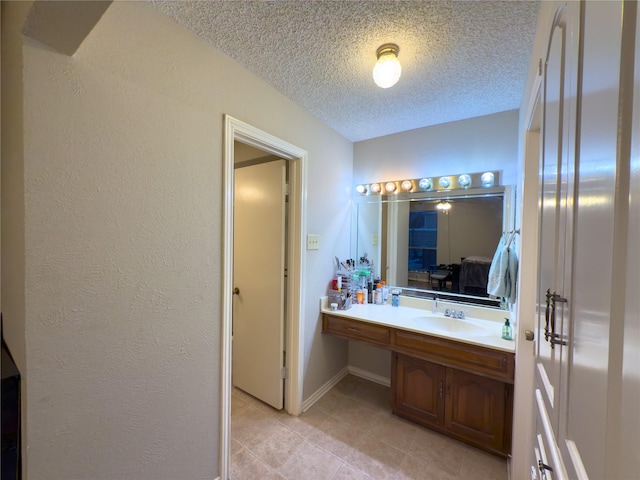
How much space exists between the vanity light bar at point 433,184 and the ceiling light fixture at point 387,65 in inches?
44.5

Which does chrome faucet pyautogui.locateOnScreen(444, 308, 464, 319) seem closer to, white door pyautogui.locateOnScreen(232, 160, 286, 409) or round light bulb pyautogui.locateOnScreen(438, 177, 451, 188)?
round light bulb pyautogui.locateOnScreen(438, 177, 451, 188)

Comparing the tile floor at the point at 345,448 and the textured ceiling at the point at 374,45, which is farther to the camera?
the tile floor at the point at 345,448

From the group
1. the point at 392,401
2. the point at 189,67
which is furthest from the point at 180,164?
the point at 392,401

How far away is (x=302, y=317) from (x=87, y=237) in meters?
1.41

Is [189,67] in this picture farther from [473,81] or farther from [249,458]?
[249,458]

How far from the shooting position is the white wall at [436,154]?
6.44 ft

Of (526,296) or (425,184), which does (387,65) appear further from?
(526,296)

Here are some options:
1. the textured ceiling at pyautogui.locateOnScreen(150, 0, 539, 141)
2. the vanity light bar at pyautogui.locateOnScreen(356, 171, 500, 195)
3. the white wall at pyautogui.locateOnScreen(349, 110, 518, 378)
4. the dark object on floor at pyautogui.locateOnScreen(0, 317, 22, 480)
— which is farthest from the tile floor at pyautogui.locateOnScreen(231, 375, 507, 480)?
the textured ceiling at pyautogui.locateOnScreen(150, 0, 539, 141)

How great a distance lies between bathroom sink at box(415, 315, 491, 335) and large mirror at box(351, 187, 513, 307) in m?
0.21

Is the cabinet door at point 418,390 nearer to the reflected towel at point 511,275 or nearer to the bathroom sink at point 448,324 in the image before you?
the bathroom sink at point 448,324

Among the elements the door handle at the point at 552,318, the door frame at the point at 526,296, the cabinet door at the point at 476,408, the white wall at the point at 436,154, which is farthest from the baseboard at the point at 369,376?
the door handle at the point at 552,318

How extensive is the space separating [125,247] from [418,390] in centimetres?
203

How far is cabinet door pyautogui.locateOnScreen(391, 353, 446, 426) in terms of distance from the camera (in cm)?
184

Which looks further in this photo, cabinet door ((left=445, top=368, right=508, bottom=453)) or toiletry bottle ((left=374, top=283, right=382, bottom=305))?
toiletry bottle ((left=374, top=283, right=382, bottom=305))
